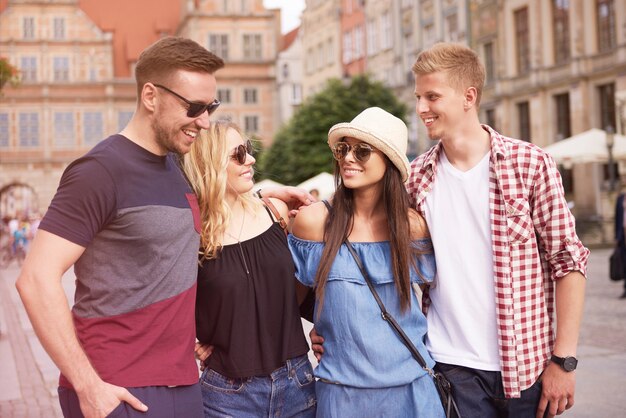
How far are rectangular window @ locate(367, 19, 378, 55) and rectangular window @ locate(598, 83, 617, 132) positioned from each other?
17407 mm

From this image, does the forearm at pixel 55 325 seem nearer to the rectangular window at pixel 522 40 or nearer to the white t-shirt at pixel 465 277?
the white t-shirt at pixel 465 277

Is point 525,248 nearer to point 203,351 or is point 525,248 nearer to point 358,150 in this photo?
point 358,150

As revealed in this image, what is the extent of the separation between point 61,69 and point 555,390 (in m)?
62.5

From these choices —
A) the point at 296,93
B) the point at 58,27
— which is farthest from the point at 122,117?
the point at 296,93

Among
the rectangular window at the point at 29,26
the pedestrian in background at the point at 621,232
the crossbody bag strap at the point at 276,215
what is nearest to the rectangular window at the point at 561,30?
the pedestrian in background at the point at 621,232

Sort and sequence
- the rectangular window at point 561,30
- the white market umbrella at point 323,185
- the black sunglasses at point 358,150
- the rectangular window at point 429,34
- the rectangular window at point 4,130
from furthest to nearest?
the rectangular window at point 4,130, the rectangular window at point 429,34, the rectangular window at point 561,30, the white market umbrella at point 323,185, the black sunglasses at point 358,150

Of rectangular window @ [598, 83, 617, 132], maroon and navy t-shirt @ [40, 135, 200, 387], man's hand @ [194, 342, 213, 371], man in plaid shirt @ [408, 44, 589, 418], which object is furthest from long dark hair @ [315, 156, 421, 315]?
rectangular window @ [598, 83, 617, 132]

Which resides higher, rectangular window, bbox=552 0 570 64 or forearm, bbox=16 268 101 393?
rectangular window, bbox=552 0 570 64

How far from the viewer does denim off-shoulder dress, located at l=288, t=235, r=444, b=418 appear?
10.3ft

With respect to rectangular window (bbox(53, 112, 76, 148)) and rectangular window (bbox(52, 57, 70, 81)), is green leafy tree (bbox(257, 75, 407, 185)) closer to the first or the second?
rectangular window (bbox(53, 112, 76, 148))

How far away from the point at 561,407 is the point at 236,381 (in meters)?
1.12

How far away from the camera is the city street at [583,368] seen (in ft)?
21.6

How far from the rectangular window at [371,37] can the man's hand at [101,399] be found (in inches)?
1673

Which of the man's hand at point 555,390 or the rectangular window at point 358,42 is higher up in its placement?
the rectangular window at point 358,42
